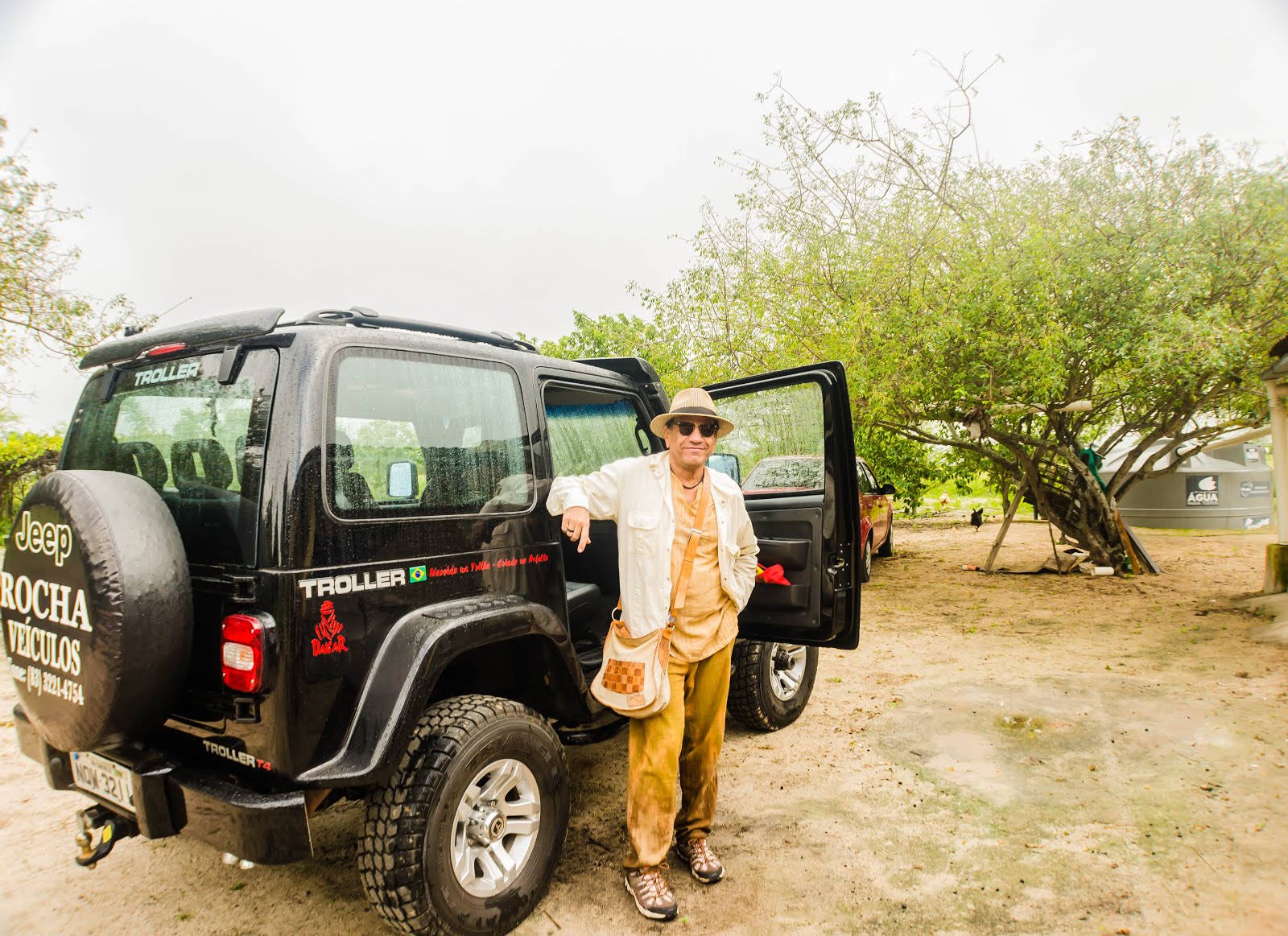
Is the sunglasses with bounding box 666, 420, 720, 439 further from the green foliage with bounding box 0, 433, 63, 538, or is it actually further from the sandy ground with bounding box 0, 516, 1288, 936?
the green foliage with bounding box 0, 433, 63, 538

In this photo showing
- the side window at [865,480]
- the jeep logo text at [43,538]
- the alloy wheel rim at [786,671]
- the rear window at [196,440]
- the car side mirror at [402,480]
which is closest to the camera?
the jeep logo text at [43,538]

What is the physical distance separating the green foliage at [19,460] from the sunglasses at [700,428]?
975cm

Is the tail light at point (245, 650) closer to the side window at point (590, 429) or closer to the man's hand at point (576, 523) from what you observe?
the man's hand at point (576, 523)

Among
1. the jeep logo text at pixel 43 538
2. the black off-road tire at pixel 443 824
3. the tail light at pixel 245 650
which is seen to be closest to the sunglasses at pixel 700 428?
the black off-road tire at pixel 443 824

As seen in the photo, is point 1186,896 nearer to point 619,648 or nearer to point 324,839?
point 619,648

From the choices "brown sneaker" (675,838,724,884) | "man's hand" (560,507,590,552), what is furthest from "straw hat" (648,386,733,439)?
"brown sneaker" (675,838,724,884)

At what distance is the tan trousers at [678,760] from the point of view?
2676mm

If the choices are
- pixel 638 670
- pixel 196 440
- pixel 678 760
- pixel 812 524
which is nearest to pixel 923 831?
pixel 678 760

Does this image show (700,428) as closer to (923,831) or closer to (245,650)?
(245,650)

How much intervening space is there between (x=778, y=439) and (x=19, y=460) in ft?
34.5

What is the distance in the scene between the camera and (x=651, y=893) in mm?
2600

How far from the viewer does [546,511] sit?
291 centimetres

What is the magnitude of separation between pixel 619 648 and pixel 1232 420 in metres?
11.6

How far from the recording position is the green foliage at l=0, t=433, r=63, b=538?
9.14m
